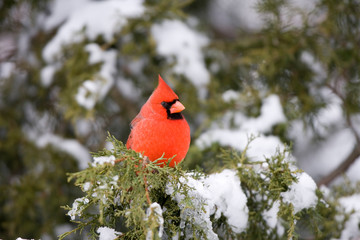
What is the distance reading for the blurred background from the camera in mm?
2873

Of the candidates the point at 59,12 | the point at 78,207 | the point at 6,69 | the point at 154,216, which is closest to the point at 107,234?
the point at 78,207

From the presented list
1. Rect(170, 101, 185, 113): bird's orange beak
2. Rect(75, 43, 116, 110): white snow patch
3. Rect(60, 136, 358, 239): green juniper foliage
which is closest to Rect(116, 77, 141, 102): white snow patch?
Rect(75, 43, 116, 110): white snow patch

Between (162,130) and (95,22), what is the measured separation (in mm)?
1810

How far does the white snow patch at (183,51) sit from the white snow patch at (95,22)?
11.0 inches

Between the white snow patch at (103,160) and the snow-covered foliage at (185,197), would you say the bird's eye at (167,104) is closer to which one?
the snow-covered foliage at (185,197)

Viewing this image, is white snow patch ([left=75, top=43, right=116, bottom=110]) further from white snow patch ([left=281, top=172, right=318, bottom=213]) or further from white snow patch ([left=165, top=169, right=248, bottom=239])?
white snow patch ([left=281, top=172, right=318, bottom=213])

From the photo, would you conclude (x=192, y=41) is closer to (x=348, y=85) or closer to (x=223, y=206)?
(x=348, y=85)

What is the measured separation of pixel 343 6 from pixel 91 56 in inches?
83.6

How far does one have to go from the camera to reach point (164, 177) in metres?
1.39

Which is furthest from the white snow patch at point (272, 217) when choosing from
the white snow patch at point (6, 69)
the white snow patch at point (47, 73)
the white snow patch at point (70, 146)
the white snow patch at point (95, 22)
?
the white snow patch at point (6, 69)

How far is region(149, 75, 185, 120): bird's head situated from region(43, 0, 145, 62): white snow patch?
57.1 inches

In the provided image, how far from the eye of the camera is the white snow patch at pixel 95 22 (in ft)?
10.2

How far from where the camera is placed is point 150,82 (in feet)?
11.4

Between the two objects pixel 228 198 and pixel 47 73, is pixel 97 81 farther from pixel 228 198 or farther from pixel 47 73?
pixel 228 198
